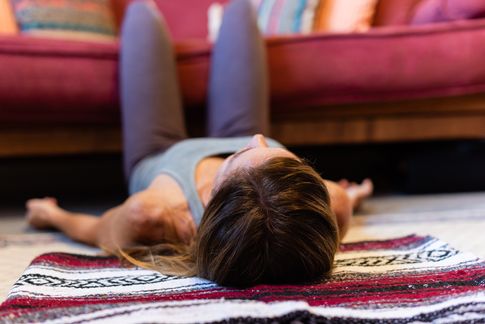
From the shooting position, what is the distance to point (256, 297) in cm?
56

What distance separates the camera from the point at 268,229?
2.00 ft

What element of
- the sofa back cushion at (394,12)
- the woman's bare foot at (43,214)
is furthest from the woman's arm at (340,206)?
the sofa back cushion at (394,12)

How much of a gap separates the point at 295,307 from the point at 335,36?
940mm

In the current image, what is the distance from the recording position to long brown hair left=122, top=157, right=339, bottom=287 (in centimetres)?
61

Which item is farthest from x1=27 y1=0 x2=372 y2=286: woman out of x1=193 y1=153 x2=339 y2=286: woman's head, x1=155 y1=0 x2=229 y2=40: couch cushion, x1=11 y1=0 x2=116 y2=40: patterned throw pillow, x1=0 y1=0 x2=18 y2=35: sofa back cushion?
→ x1=155 y1=0 x2=229 y2=40: couch cushion

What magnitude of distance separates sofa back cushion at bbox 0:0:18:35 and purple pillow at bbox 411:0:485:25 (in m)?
1.21

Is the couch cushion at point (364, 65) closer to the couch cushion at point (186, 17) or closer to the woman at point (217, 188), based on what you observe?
the woman at point (217, 188)

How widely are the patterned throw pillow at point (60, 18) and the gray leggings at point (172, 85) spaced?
341mm

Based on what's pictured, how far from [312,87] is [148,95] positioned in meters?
0.41

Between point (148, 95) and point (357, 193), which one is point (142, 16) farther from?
point (357, 193)

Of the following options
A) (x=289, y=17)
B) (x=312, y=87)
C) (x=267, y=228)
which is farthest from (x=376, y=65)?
(x=267, y=228)

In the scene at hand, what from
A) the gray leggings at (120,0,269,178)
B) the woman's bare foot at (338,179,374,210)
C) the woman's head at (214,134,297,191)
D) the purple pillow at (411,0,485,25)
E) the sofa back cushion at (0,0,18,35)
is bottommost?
the woman's bare foot at (338,179,374,210)

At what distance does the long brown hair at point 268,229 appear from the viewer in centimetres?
61

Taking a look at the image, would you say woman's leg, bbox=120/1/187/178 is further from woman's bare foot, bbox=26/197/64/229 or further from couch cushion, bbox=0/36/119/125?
woman's bare foot, bbox=26/197/64/229
